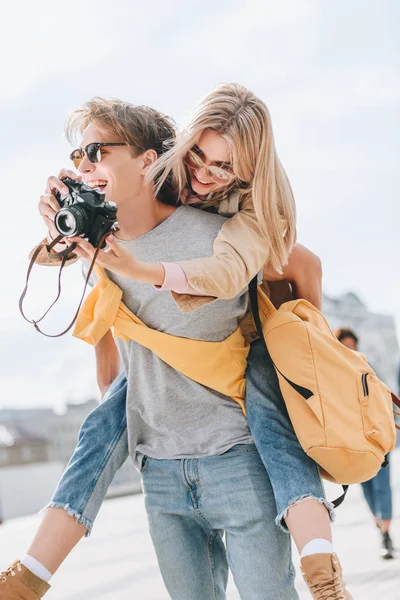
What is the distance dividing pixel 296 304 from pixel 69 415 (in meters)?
32.6

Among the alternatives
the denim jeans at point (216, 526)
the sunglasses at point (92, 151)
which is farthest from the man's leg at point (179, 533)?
the sunglasses at point (92, 151)

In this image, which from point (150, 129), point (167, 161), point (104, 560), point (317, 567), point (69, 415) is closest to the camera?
point (317, 567)

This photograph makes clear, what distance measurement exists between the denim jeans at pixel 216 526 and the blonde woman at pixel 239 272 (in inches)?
3.3

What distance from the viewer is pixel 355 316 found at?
101 feet

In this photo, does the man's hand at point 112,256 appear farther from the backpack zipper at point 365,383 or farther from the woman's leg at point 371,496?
the woman's leg at point 371,496

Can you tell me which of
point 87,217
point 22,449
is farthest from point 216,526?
point 22,449

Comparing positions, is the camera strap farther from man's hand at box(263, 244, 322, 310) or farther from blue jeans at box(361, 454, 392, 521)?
blue jeans at box(361, 454, 392, 521)

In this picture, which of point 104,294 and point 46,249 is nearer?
point 46,249

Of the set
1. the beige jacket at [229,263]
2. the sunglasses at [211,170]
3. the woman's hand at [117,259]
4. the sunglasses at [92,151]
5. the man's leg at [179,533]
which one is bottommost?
the man's leg at [179,533]

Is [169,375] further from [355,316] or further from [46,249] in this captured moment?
[355,316]

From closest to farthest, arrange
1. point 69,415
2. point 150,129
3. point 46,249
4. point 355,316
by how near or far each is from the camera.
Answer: point 46,249 → point 150,129 → point 355,316 → point 69,415

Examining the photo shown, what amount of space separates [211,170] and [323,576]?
1.03 metres

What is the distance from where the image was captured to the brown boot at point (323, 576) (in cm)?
177

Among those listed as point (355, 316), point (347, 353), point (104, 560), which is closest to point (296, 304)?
point (347, 353)
